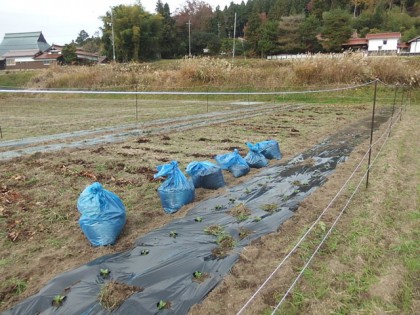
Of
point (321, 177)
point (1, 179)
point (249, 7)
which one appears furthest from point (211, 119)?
point (249, 7)

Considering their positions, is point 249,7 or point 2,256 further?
point 249,7

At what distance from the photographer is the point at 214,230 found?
3.01 metres

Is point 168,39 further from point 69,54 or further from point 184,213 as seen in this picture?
point 184,213

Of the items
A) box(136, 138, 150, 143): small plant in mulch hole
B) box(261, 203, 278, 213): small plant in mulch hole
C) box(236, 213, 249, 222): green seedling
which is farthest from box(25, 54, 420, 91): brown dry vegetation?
box(236, 213, 249, 222): green seedling

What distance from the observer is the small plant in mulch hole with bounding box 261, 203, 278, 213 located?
138 inches

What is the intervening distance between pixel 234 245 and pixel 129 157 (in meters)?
3.37

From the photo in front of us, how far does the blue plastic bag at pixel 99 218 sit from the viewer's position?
275 centimetres

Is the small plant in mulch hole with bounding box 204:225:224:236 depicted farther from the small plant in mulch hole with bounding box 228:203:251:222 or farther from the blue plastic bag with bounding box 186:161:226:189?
the blue plastic bag with bounding box 186:161:226:189

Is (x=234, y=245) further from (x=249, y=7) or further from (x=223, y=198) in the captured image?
(x=249, y=7)

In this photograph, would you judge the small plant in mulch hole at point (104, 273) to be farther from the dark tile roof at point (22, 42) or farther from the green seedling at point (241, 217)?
the dark tile roof at point (22, 42)

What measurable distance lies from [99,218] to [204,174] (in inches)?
62.1

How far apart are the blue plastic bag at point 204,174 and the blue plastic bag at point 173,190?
0.50m

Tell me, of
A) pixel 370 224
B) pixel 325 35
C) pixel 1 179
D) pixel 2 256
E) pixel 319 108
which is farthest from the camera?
pixel 325 35

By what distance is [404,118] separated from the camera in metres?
10.3
